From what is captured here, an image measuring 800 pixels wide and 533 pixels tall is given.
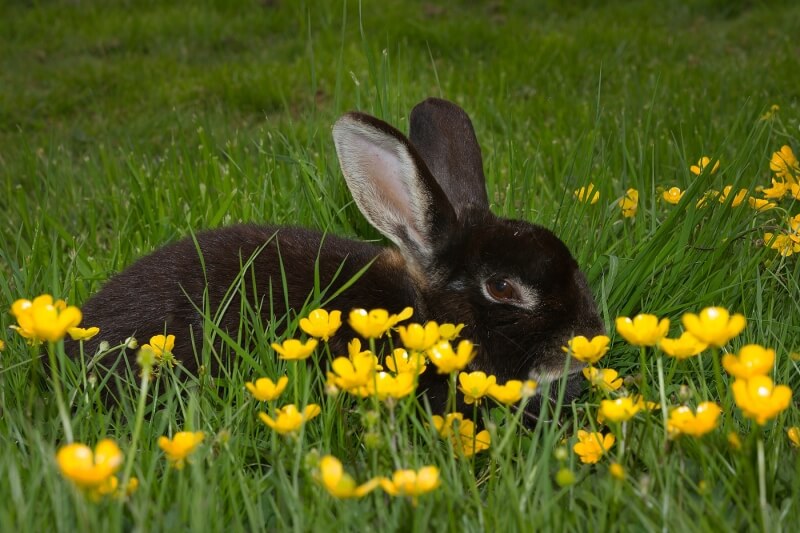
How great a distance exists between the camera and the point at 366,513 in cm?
225

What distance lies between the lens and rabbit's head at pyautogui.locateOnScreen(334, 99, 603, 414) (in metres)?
3.43

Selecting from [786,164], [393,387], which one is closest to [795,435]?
[393,387]

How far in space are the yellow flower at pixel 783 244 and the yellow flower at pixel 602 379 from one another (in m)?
1.13

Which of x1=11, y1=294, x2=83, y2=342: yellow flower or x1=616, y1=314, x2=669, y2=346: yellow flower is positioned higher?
x1=11, y1=294, x2=83, y2=342: yellow flower

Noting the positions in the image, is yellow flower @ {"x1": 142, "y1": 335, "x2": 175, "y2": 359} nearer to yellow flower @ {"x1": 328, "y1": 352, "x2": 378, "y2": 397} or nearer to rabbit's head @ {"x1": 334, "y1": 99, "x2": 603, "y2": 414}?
yellow flower @ {"x1": 328, "y1": 352, "x2": 378, "y2": 397}

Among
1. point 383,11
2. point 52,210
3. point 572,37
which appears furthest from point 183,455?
point 383,11

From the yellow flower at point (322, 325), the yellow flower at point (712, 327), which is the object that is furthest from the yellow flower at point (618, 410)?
the yellow flower at point (322, 325)

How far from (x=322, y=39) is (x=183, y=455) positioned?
607 centimetres

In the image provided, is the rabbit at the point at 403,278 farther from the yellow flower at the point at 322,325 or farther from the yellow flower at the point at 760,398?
the yellow flower at the point at 760,398

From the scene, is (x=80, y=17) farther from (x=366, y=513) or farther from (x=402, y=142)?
(x=366, y=513)

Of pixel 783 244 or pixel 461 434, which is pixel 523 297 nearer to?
pixel 461 434

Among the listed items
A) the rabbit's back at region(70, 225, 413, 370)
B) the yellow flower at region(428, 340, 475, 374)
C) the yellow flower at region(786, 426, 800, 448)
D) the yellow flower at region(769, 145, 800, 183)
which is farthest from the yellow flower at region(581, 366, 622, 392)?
the yellow flower at region(769, 145, 800, 183)

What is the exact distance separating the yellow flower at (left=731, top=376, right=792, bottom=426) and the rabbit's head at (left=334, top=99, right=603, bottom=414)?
1.43 metres

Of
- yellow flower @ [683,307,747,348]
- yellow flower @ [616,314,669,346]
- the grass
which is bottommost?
the grass
